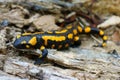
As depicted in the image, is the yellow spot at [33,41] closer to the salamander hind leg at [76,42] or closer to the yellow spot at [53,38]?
the yellow spot at [53,38]

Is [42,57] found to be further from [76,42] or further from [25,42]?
[76,42]

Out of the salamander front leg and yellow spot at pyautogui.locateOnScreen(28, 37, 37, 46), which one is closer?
the salamander front leg

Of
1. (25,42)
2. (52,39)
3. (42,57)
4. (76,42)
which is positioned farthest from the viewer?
(76,42)

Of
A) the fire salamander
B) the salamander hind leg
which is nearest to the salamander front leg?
the fire salamander

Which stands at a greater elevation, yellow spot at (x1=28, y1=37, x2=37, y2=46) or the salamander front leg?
yellow spot at (x1=28, y1=37, x2=37, y2=46)

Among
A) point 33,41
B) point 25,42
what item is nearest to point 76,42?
point 33,41

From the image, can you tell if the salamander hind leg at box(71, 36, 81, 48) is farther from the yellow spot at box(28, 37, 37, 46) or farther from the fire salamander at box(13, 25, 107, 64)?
the yellow spot at box(28, 37, 37, 46)

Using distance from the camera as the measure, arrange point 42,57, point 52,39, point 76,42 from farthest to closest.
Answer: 1. point 76,42
2. point 52,39
3. point 42,57

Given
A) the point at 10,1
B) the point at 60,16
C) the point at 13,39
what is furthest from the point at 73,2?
the point at 13,39
